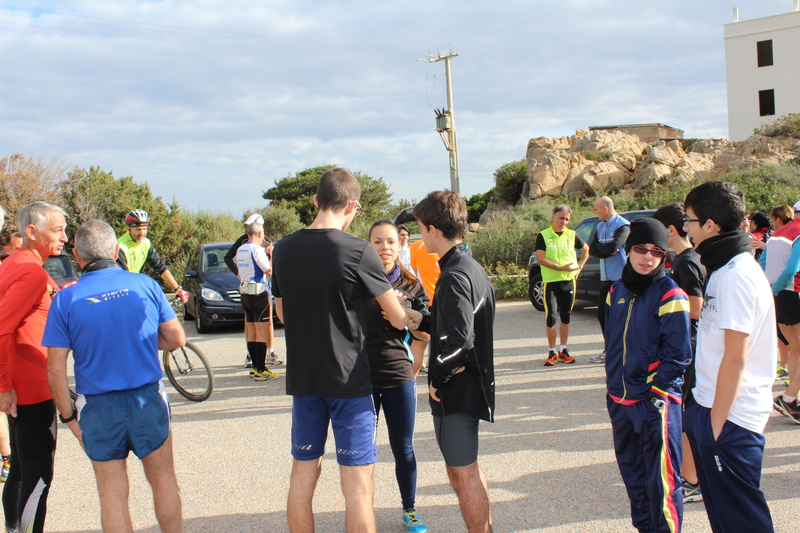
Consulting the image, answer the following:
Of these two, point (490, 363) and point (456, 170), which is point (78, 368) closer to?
point (490, 363)

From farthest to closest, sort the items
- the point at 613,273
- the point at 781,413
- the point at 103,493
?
1. the point at 613,273
2. the point at 781,413
3. the point at 103,493

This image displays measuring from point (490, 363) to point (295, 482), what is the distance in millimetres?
1125

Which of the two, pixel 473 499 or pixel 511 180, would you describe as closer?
pixel 473 499

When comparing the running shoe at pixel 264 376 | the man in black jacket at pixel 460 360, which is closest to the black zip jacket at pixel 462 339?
the man in black jacket at pixel 460 360

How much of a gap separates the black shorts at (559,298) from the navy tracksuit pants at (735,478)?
4.88m

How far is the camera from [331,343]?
2.73m

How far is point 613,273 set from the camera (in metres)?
6.62

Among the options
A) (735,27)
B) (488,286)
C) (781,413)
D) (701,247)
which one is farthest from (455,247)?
(735,27)

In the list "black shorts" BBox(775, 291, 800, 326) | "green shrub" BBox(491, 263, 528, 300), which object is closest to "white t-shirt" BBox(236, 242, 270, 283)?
"black shorts" BBox(775, 291, 800, 326)

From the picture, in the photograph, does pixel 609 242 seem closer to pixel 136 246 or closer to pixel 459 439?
pixel 459 439

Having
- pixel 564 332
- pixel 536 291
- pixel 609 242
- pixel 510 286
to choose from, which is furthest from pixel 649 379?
pixel 510 286

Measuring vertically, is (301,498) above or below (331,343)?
below

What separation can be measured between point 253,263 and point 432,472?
13.6ft

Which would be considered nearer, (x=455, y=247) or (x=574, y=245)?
(x=455, y=247)
